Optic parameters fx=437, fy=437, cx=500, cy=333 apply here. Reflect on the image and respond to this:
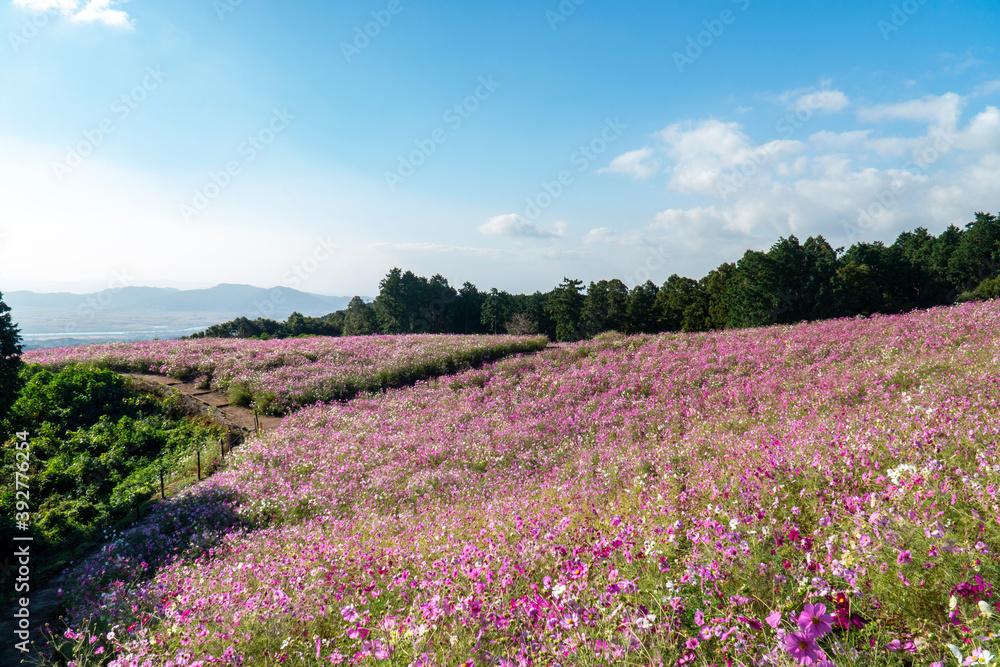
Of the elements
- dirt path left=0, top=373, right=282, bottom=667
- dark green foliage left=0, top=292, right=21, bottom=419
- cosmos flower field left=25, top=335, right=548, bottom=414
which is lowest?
dirt path left=0, top=373, right=282, bottom=667

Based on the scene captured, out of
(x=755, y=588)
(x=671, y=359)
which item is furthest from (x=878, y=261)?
(x=755, y=588)

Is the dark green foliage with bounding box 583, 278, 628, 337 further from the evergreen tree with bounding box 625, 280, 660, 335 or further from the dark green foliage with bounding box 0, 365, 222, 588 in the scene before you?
the dark green foliage with bounding box 0, 365, 222, 588

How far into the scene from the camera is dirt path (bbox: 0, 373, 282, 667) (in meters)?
5.35

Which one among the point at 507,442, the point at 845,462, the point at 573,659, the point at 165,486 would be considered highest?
the point at 845,462

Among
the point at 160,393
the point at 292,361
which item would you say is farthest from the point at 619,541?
the point at 292,361

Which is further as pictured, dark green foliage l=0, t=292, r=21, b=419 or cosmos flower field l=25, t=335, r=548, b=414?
cosmos flower field l=25, t=335, r=548, b=414

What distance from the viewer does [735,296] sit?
5012 centimetres

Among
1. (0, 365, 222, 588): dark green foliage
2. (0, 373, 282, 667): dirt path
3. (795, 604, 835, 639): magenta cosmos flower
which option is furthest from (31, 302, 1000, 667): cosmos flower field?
(0, 365, 222, 588): dark green foliage

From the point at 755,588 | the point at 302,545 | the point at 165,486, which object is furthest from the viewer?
the point at 165,486

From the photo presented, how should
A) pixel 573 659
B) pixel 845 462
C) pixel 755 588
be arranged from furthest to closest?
pixel 845 462 → pixel 755 588 → pixel 573 659

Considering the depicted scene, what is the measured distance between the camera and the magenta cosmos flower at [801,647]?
6.90ft

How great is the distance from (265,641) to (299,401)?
Result: 44.5 ft

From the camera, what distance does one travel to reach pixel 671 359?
15.4 m

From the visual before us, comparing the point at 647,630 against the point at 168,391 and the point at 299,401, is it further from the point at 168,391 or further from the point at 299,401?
the point at 168,391
